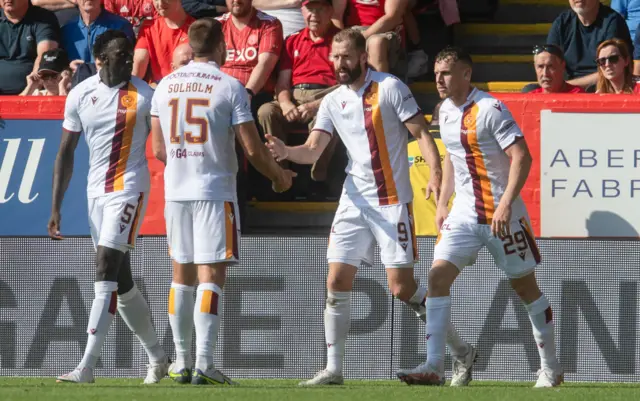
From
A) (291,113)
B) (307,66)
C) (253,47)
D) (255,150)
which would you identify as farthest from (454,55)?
(253,47)

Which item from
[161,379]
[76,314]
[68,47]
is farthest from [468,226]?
[68,47]

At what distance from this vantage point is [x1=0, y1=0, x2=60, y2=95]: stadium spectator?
11914mm

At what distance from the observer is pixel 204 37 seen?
7.88m

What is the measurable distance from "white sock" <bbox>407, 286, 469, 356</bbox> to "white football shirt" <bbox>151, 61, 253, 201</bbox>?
4.84ft

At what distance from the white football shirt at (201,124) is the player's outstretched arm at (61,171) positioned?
2.85ft

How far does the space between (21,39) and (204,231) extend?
5031 mm

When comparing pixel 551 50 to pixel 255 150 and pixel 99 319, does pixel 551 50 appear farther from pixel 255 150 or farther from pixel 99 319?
pixel 99 319

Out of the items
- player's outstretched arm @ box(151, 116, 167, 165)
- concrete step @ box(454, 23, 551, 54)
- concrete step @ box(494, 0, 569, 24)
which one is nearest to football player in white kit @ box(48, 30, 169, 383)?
player's outstretched arm @ box(151, 116, 167, 165)

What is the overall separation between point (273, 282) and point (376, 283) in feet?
2.57

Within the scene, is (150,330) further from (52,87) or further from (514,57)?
(514,57)

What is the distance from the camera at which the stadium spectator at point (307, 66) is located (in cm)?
1070

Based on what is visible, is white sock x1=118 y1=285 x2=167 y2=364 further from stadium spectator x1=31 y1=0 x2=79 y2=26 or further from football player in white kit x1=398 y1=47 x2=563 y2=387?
stadium spectator x1=31 y1=0 x2=79 y2=26

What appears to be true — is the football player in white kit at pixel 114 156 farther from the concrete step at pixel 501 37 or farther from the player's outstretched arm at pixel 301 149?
the concrete step at pixel 501 37

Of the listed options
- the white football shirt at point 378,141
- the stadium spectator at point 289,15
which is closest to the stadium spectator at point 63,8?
the stadium spectator at point 289,15
